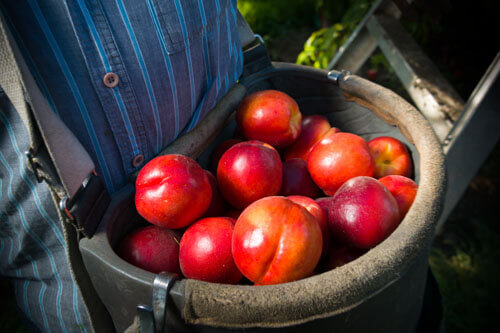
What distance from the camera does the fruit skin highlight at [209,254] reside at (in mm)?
760

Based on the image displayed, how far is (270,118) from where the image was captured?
3.59 ft

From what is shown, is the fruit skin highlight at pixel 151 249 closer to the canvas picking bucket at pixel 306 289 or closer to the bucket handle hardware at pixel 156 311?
the canvas picking bucket at pixel 306 289

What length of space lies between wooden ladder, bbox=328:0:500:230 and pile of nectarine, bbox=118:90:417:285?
667 millimetres

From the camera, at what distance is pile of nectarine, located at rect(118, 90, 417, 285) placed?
70 cm

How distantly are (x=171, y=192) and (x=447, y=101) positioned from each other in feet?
4.94

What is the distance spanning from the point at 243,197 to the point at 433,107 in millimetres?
1261

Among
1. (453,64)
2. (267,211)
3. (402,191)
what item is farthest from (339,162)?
(453,64)

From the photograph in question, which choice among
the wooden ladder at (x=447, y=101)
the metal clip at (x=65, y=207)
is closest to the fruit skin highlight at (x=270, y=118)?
the metal clip at (x=65, y=207)

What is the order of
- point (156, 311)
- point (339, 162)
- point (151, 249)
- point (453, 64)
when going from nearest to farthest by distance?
1. point (156, 311)
2. point (151, 249)
3. point (339, 162)
4. point (453, 64)

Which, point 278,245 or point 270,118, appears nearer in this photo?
point 278,245

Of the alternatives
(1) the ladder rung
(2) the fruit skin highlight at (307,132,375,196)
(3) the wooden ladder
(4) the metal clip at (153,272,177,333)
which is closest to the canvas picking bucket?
(4) the metal clip at (153,272,177,333)

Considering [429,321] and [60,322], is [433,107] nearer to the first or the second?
[429,321]

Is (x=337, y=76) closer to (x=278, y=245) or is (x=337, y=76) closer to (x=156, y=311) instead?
(x=278, y=245)

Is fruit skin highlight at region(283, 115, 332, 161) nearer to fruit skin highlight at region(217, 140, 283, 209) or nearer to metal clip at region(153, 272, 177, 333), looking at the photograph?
fruit skin highlight at region(217, 140, 283, 209)
